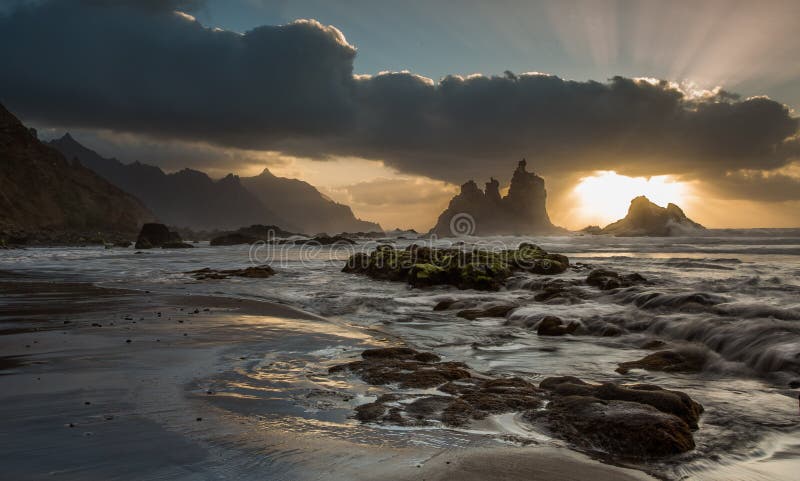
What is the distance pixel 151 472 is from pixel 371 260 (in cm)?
2384

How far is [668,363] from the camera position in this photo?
7.77m

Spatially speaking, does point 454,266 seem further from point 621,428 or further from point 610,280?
point 621,428

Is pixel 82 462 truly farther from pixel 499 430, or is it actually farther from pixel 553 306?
pixel 553 306

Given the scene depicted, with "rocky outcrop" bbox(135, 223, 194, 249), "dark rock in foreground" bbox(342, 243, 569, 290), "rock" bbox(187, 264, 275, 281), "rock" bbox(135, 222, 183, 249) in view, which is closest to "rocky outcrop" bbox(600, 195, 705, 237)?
"dark rock in foreground" bbox(342, 243, 569, 290)

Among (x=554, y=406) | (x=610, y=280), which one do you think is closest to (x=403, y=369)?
(x=554, y=406)

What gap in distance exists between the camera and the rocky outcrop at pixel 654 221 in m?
105

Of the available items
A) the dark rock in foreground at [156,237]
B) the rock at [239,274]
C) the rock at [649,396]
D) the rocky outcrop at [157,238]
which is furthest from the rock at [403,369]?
the dark rock in foreground at [156,237]

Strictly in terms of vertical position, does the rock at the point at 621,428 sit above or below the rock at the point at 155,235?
below

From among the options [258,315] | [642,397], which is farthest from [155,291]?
[642,397]

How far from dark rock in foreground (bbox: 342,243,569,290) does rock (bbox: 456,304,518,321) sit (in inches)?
223

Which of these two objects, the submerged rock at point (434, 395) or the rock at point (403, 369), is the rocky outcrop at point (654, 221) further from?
the submerged rock at point (434, 395)

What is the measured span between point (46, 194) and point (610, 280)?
113787 mm

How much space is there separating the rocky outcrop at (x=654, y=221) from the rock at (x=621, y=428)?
112543 millimetres

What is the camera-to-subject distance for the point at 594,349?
9133mm
